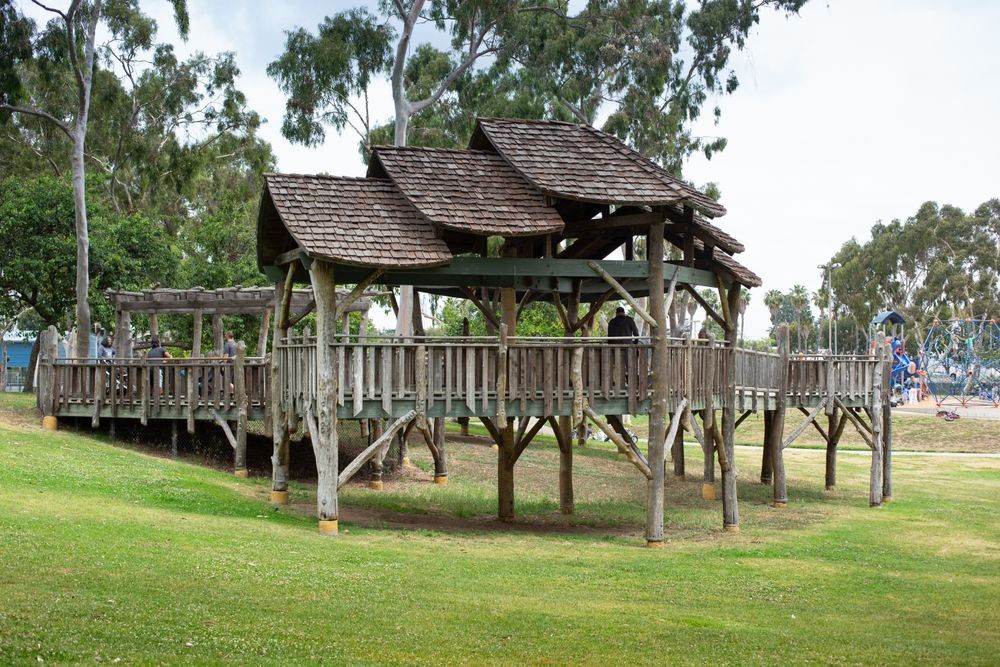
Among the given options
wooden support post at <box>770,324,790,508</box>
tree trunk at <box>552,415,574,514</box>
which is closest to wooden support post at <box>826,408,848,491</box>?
wooden support post at <box>770,324,790,508</box>

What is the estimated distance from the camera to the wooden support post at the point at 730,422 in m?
24.0

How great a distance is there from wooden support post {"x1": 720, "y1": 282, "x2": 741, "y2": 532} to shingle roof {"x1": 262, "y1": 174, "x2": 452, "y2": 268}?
7.57 metres

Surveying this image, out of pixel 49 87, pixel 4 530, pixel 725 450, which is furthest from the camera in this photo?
pixel 49 87

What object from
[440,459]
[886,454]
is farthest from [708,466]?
[440,459]

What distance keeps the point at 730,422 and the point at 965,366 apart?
52752mm

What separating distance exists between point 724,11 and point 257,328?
22.6m

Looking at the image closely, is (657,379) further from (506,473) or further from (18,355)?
(18,355)

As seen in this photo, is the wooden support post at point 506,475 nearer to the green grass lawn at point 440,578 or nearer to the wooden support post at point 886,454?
the green grass lawn at point 440,578

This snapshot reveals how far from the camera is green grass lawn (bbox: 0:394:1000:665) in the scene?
1190cm

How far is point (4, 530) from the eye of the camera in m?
15.4

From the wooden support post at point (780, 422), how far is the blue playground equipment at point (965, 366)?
42.3 metres

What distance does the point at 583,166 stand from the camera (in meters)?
22.5

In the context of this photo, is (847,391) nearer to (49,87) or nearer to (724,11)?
(724,11)

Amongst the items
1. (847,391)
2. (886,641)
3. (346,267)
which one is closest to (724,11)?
(847,391)
